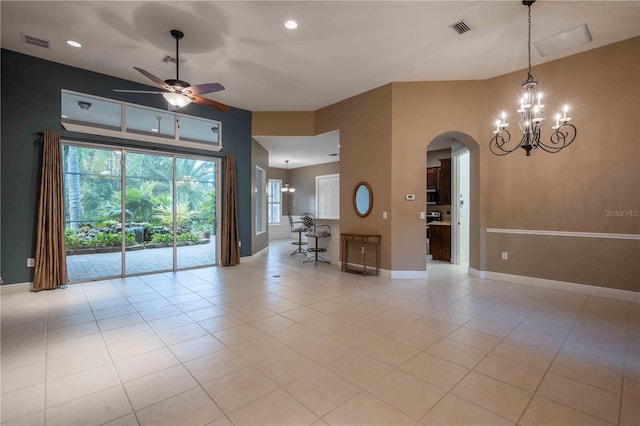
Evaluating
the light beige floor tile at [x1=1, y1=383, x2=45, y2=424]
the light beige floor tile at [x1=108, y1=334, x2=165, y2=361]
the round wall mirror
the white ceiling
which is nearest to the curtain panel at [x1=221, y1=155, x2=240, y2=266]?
the white ceiling

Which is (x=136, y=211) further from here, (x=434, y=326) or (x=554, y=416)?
(x=554, y=416)

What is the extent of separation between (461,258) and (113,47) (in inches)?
307

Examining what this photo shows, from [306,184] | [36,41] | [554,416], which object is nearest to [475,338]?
[554,416]

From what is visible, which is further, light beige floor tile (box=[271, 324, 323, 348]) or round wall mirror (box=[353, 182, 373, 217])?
round wall mirror (box=[353, 182, 373, 217])

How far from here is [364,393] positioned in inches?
78.7

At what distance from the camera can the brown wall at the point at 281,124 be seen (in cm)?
693

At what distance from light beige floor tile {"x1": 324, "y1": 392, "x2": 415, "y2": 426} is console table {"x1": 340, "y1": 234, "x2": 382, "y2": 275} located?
3664 mm

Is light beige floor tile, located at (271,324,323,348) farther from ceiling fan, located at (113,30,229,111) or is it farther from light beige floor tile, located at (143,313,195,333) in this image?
ceiling fan, located at (113,30,229,111)

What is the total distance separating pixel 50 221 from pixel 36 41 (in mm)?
2582

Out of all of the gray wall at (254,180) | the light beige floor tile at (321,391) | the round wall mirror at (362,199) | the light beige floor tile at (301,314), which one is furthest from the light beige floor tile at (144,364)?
the gray wall at (254,180)

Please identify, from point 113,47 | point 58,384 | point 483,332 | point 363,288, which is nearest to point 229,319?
point 58,384

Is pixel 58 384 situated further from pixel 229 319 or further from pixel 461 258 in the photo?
pixel 461 258

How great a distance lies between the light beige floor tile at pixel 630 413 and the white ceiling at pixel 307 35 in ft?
12.7

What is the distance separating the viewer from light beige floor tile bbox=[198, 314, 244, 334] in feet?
10.2
